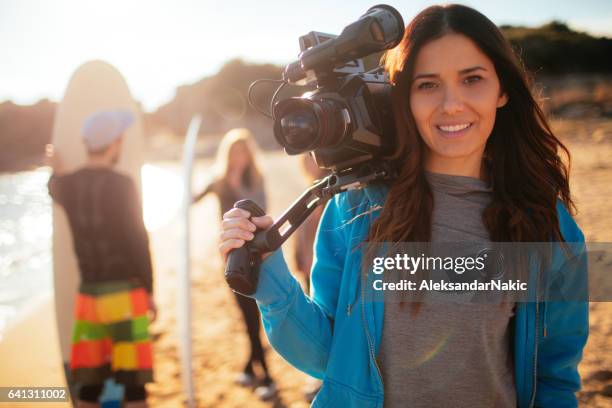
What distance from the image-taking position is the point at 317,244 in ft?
3.91

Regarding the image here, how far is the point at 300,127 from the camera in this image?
0.98 metres

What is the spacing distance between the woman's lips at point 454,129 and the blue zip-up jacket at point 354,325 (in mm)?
244

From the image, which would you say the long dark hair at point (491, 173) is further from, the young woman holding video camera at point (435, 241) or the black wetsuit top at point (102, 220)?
the black wetsuit top at point (102, 220)

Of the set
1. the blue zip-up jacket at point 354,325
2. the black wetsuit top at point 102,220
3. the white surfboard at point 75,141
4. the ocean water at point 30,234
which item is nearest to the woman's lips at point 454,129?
the blue zip-up jacket at point 354,325

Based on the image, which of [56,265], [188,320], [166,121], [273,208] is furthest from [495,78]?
[166,121]

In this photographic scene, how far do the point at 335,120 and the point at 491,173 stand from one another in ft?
1.75

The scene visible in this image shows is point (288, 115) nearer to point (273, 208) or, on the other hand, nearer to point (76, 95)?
point (76, 95)

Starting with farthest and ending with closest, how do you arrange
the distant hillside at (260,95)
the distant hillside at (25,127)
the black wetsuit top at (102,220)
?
1. the distant hillside at (25,127)
2. the distant hillside at (260,95)
3. the black wetsuit top at (102,220)

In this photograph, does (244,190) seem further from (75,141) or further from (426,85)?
(426,85)

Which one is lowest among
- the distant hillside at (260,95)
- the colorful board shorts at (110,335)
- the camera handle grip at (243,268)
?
the colorful board shorts at (110,335)

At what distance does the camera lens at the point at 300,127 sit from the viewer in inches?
38.1

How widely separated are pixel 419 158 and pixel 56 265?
3.26m

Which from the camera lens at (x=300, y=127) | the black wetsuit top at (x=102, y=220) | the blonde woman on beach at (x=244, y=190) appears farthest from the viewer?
the blonde woman on beach at (x=244, y=190)

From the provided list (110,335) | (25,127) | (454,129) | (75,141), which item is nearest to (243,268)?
(454,129)
